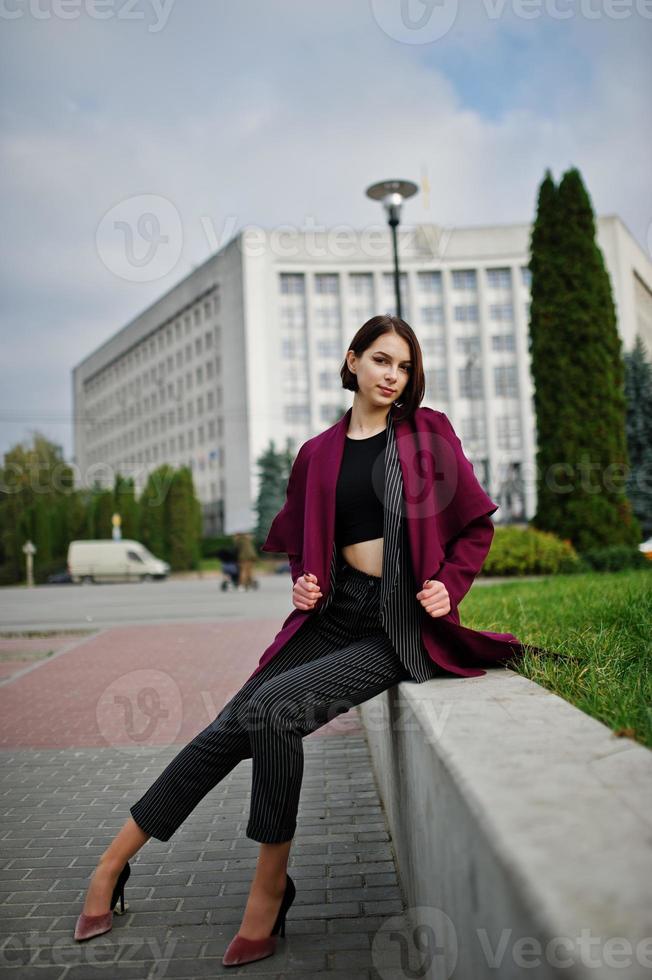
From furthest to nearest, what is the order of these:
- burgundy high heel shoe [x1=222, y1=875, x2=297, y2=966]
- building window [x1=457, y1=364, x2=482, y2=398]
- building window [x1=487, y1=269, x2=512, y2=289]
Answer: building window [x1=487, y1=269, x2=512, y2=289] < building window [x1=457, y1=364, x2=482, y2=398] < burgundy high heel shoe [x1=222, y1=875, x2=297, y2=966]

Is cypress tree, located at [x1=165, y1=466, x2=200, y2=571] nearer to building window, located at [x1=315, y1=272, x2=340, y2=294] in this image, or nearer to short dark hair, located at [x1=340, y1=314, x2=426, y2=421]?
building window, located at [x1=315, y1=272, x2=340, y2=294]

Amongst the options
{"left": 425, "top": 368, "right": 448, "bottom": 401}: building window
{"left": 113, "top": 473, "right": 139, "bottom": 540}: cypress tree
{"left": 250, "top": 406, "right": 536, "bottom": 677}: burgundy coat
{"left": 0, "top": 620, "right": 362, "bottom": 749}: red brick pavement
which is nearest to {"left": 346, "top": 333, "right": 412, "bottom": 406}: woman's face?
{"left": 250, "top": 406, "right": 536, "bottom": 677}: burgundy coat

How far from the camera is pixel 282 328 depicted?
217 ft

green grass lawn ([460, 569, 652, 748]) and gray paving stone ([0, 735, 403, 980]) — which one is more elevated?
green grass lawn ([460, 569, 652, 748])

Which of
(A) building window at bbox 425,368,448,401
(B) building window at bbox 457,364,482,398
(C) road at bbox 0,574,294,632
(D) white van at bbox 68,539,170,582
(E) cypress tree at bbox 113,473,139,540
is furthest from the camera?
(A) building window at bbox 425,368,448,401

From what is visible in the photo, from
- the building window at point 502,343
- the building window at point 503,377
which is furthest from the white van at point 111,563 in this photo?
the building window at point 502,343

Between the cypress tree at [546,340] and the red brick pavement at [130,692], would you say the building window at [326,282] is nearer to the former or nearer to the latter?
the cypress tree at [546,340]

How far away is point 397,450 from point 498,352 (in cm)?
6582

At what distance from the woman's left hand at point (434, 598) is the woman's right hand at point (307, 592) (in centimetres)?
40

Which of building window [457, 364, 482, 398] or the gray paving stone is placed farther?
building window [457, 364, 482, 398]

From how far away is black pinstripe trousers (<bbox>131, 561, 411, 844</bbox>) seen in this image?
262 centimetres

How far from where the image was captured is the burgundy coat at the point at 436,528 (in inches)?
119

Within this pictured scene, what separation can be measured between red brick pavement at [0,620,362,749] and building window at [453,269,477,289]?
60.0 metres

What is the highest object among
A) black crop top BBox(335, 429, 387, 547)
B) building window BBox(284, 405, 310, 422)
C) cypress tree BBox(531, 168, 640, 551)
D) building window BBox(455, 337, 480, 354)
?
building window BBox(455, 337, 480, 354)
